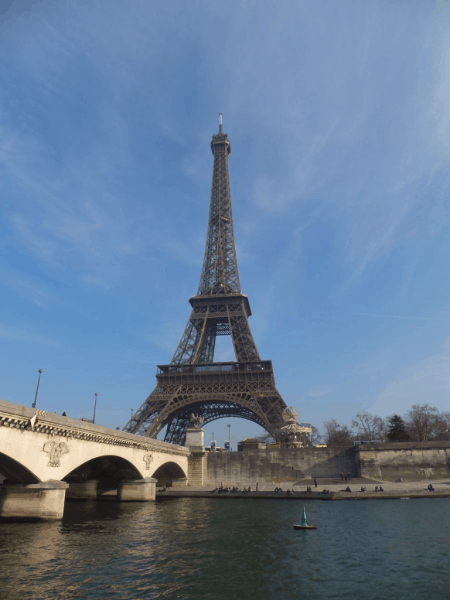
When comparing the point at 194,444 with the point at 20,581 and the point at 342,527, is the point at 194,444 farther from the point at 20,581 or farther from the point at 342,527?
the point at 20,581

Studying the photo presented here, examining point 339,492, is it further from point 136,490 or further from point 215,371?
point 215,371

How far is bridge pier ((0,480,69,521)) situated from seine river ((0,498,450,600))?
29.8 inches

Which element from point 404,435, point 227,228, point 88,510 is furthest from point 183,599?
point 227,228

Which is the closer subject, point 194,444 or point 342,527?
point 342,527

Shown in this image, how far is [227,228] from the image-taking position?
107 meters

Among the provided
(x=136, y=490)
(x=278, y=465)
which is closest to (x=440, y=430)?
(x=278, y=465)

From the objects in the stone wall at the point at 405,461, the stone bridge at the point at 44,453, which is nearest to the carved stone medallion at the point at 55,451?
the stone bridge at the point at 44,453

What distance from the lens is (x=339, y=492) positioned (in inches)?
1908

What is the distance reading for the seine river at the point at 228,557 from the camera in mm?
14820

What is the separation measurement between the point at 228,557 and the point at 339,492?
33541 mm

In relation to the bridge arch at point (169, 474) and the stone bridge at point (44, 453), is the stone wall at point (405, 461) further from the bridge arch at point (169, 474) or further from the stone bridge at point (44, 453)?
the stone bridge at point (44, 453)

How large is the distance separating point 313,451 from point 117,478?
30.9 metres

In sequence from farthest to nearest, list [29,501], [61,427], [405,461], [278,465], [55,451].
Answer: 1. [278,465]
2. [405,461]
3. [61,427]
4. [55,451]
5. [29,501]

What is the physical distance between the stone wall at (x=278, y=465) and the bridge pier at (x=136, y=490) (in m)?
20.3
